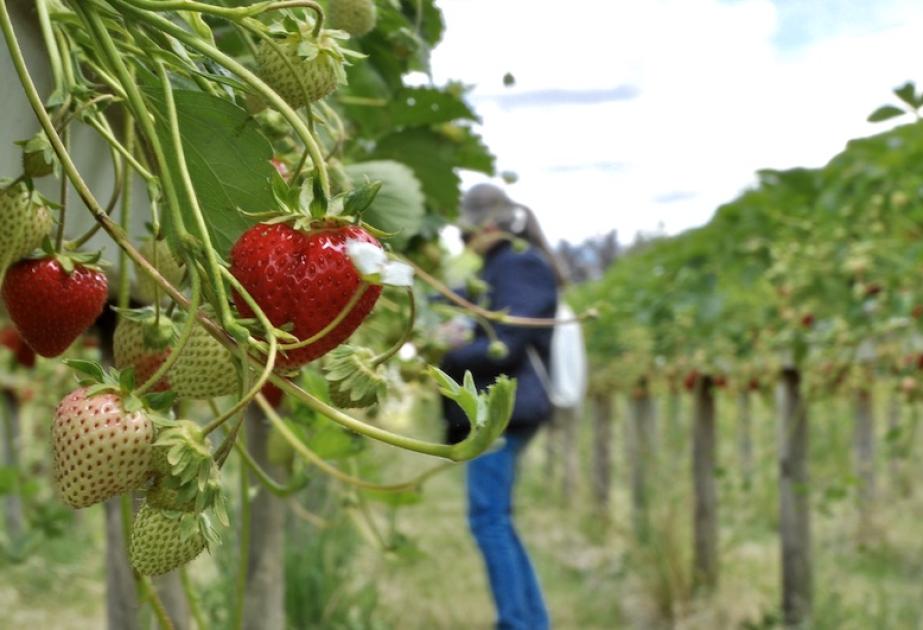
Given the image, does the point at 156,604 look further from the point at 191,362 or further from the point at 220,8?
the point at 220,8

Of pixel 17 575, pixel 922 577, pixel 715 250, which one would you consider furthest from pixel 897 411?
pixel 17 575

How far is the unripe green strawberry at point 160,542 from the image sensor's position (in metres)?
0.41

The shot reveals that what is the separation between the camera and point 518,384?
3158 millimetres

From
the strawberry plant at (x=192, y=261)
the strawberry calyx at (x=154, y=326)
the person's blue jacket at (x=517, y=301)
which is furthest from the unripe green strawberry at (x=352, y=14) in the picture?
the person's blue jacket at (x=517, y=301)

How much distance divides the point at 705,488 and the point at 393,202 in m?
3.97

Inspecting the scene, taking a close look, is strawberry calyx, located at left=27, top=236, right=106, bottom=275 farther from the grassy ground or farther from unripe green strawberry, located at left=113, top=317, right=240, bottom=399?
the grassy ground

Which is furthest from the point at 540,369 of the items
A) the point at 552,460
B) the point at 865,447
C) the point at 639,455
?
the point at 552,460

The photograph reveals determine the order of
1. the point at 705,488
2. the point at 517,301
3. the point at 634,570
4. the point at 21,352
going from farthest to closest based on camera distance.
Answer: the point at 705,488
the point at 634,570
the point at 517,301
the point at 21,352

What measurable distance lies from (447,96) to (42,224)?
0.65m

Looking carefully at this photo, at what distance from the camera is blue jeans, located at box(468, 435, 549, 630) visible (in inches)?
125

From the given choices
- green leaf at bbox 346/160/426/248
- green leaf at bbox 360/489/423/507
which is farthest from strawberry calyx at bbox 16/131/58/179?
green leaf at bbox 360/489/423/507

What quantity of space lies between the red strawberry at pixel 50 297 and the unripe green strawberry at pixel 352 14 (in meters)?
0.22

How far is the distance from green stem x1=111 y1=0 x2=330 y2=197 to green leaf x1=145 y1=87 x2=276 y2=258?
0.04 meters

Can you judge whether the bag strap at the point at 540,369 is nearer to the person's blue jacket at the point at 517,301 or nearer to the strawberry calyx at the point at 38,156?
the person's blue jacket at the point at 517,301
